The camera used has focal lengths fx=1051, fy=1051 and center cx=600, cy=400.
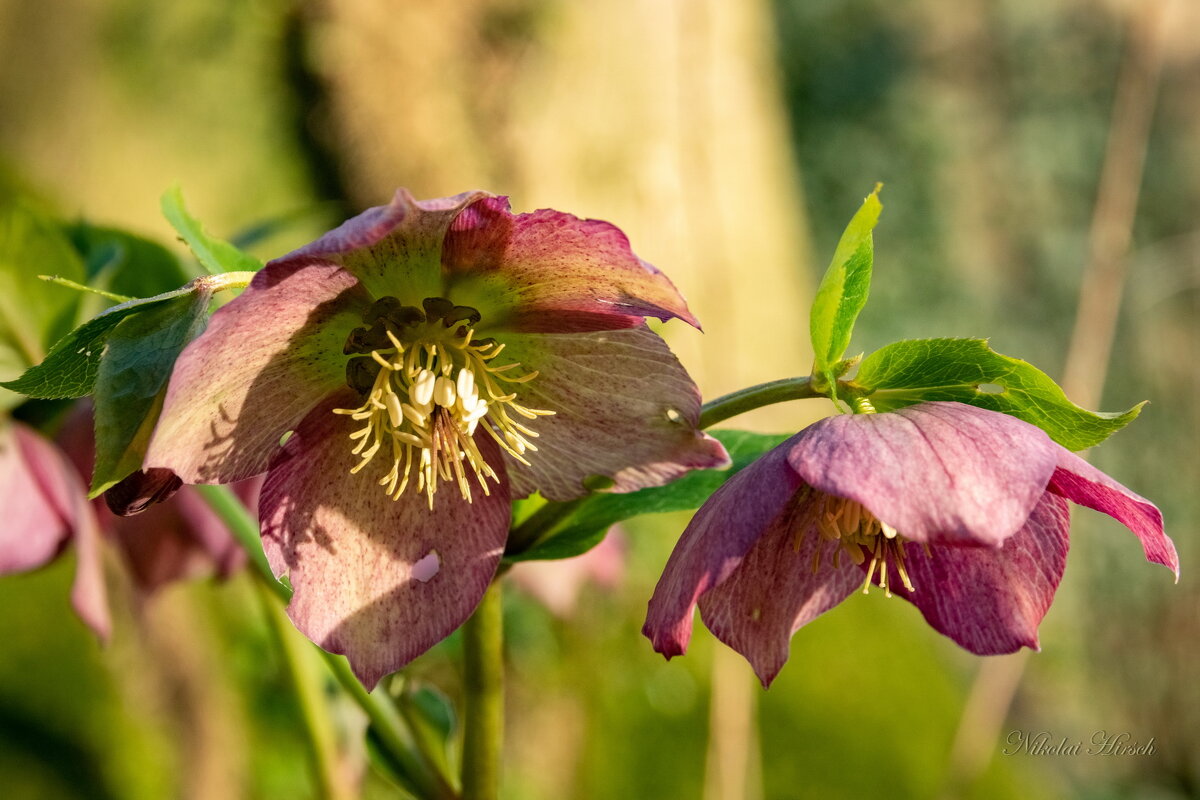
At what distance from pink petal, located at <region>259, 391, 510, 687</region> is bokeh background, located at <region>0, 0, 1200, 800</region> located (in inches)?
10.0

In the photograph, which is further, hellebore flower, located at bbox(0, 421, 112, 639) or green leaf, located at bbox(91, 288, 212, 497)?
hellebore flower, located at bbox(0, 421, 112, 639)

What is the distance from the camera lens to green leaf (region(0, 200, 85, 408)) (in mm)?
543

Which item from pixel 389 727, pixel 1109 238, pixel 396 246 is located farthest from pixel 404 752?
pixel 1109 238

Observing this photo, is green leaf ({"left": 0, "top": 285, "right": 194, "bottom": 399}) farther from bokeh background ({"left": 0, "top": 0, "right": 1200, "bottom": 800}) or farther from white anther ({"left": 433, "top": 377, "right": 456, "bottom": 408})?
bokeh background ({"left": 0, "top": 0, "right": 1200, "bottom": 800})

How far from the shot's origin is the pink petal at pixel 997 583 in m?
0.42

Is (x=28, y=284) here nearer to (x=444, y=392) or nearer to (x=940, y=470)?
(x=444, y=392)

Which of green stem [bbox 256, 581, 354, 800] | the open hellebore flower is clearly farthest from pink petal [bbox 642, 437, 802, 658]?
green stem [bbox 256, 581, 354, 800]

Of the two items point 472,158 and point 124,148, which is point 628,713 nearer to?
point 472,158

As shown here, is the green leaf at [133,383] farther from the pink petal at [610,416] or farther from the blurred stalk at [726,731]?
the blurred stalk at [726,731]

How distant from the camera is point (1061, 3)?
4184mm

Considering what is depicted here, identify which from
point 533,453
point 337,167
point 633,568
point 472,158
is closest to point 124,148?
point 337,167

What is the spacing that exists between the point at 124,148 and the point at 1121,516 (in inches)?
75.3

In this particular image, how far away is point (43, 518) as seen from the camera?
544 millimetres

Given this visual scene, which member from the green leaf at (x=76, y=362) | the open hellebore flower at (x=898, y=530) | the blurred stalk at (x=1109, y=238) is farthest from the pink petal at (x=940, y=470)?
the blurred stalk at (x=1109, y=238)
